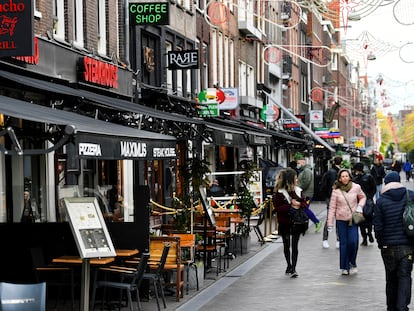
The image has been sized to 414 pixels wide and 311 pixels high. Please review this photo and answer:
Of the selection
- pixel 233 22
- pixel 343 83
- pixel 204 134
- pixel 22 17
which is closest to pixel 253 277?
pixel 204 134

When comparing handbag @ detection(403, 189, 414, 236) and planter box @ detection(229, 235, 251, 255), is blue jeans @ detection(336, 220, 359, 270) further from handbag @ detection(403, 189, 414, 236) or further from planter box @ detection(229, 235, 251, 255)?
handbag @ detection(403, 189, 414, 236)

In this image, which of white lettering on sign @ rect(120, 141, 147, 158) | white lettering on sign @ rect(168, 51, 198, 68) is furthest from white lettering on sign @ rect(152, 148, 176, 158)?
white lettering on sign @ rect(168, 51, 198, 68)

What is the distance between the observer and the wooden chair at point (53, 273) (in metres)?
13.2

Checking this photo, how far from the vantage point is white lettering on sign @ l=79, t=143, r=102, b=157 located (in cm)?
1036

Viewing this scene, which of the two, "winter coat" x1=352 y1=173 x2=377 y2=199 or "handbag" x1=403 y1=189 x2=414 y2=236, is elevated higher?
"winter coat" x1=352 y1=173 x2=377 y2=199

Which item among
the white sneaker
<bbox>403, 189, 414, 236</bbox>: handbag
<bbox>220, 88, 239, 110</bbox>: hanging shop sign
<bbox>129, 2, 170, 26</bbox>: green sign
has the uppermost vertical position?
<bbox>129, 2, 170, 26</bbox>: green sign

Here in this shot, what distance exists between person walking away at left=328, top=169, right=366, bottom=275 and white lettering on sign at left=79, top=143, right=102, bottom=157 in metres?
7.07

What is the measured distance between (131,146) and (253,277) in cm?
622

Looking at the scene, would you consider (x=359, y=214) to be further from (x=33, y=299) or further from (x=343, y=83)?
(x=343, y=83)

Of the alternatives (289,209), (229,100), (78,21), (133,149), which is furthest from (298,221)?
(229,100)

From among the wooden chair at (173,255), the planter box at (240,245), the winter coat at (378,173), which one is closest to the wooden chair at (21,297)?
the wooden chair at (173,255)

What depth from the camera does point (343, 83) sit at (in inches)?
4707

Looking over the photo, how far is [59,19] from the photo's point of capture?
892 inches

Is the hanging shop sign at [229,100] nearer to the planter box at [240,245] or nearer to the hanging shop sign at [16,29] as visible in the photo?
the planter box at [240,245]
